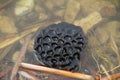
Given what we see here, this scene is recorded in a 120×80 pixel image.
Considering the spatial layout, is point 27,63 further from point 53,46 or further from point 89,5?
point 89,5

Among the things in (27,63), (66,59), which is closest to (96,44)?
(66,59)

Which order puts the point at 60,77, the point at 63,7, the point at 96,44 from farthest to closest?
the point at 63,7
the point at 96,44
the point at 60,77

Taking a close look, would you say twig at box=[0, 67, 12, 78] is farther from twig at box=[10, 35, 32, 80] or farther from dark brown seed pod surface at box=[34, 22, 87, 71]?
dark brown seed pod surface at box=[34, 22, 87, 71]

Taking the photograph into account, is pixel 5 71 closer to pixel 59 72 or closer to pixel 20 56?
pixel 20 56

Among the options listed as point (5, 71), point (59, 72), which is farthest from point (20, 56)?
point (59, 72)

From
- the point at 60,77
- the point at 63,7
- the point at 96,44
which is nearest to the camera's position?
the point at 60,77
